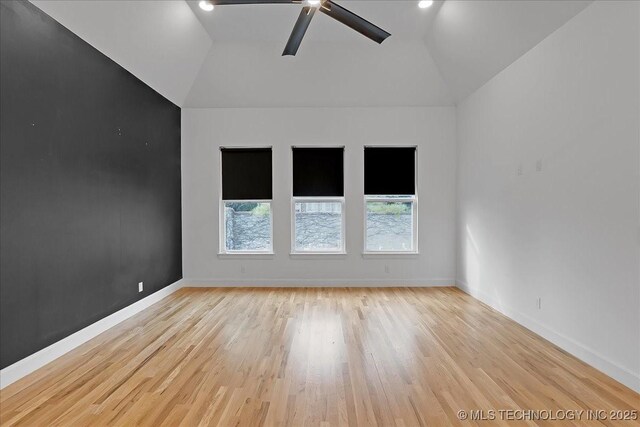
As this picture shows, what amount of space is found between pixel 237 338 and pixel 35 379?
1.66 metres

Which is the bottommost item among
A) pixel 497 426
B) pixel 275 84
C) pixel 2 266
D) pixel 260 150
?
pixel 497 426

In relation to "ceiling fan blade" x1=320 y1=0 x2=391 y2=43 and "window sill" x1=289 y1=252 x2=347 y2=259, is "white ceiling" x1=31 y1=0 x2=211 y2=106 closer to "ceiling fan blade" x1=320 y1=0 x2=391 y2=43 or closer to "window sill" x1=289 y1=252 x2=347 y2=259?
"ceiling fan blade" x1=320 y1=0 x2=391 y2=43

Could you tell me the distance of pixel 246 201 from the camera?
6.29 meters

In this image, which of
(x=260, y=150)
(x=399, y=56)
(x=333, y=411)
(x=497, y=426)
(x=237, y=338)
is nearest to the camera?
(x=497, y=426)

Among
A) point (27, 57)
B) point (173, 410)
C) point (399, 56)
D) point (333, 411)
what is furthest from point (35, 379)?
point (399, 56)

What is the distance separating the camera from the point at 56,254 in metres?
3.22

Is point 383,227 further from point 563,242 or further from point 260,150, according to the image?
point 563,242

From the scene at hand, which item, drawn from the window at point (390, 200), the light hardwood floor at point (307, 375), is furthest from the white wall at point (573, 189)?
the window at point (390, 200)

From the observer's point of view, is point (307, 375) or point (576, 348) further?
point (576, 348)

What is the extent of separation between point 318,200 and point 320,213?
239 millimetres

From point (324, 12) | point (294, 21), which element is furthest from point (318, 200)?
point (324, 12)

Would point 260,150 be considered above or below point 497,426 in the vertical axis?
above

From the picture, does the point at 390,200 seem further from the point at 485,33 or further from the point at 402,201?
the point at 485,33

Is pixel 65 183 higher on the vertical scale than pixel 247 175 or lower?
lower
